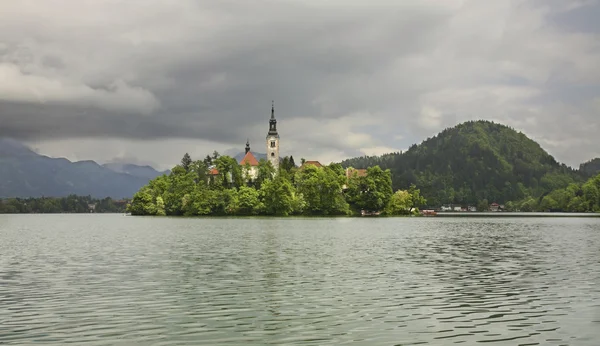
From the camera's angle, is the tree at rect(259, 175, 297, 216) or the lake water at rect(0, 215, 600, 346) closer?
the lake water at rect(0, 215, 600, 346)

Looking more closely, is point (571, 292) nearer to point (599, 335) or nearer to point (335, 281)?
point (599, 335)

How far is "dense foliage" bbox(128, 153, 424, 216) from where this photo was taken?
166m

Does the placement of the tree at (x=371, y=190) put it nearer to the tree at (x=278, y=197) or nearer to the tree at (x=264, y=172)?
the tree at (x=278, y=197)

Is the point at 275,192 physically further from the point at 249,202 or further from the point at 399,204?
the point at 399,204

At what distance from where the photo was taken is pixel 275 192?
16312 centimetres

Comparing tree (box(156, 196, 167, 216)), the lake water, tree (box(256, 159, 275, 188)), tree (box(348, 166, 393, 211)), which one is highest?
tree (box(256, 159, 275, 188))

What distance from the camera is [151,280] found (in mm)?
30734

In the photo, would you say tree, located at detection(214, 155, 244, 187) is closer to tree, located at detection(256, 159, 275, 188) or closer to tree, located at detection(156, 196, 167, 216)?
tree, located at detection(256, 159, 275, 188)

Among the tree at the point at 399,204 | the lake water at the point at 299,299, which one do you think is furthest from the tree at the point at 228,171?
the lake water at the point at 299,299

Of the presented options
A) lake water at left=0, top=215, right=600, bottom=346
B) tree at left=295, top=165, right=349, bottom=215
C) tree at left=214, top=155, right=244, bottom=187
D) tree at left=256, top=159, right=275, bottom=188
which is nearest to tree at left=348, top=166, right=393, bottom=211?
tree at left=295, top=165, right=349, bottom=215

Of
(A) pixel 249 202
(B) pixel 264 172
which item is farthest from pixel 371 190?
(A) pixel 249 202

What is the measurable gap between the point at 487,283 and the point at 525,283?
6.58 feet

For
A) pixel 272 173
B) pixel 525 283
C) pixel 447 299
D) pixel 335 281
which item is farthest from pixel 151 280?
pixel 272 173

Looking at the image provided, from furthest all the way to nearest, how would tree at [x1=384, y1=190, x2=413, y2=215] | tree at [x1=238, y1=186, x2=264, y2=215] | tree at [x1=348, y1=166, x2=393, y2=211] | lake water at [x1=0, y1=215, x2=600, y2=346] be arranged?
tree at [x1=384, y1=190, x2=413, y2=215], tree at [x1=348, y1=166, x2=393, y2=211], tree at [x1=238, y1=186, x2=264, y2=215], lake water at [x1=0, y1=215, x2=600, y2=346]
